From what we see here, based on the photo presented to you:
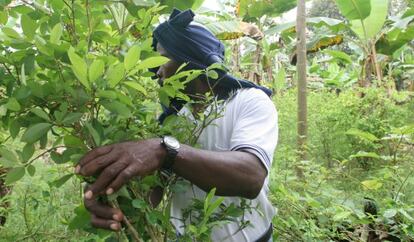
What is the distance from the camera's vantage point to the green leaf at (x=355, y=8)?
510cm

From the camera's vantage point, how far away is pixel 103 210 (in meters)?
0.88

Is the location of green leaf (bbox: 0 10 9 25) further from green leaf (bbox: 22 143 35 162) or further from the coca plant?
green leaf (bbox: 22 143 35 162)

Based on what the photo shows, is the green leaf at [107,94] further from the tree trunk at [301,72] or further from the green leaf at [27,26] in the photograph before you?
the tree trunk at [301,72]

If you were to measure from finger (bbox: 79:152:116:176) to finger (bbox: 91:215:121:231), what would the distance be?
0.34ft

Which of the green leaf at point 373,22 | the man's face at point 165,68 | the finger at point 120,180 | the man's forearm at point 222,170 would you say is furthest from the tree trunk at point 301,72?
the finger at point 120,180

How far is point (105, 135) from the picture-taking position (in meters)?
0.92

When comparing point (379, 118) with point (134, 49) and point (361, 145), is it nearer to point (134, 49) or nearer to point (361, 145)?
point (361, 145)

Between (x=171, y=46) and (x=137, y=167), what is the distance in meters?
0.60

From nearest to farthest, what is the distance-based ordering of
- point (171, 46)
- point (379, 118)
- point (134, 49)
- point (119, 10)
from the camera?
point (134, 49) → point (119, 10) → point (171, 46) → point (379, 118)

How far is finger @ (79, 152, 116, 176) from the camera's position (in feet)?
2.76

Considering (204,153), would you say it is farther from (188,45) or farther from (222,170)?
(188,45)

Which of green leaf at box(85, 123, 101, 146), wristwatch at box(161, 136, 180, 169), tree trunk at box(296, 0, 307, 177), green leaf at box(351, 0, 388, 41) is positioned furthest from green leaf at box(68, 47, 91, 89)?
green leaf at box(351, 0, 388, 41)

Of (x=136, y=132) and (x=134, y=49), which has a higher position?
(x=134, y=49)

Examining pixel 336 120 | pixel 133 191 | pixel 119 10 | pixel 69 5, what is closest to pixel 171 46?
pixel 119 10
